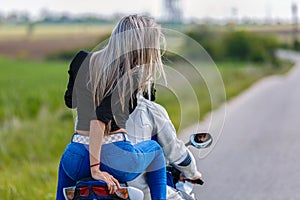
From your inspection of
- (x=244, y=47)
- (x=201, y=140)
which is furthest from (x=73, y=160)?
(x=244, y=47)

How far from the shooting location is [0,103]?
17.3 m

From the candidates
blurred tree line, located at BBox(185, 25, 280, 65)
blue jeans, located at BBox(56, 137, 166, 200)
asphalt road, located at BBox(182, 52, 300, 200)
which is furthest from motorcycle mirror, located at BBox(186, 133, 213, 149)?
blurred tree line, located at BBox(185, 25, 280, 65)

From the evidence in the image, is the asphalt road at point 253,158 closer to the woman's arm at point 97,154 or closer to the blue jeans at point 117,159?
the blue jeans at point 117,159

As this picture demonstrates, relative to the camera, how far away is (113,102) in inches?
131

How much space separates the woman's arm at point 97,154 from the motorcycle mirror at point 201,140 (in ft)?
1.57

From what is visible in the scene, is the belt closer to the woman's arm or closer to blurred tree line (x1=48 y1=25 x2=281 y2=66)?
the woman's arm

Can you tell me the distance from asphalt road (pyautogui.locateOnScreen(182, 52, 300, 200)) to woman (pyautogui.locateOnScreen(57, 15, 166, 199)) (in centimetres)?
51

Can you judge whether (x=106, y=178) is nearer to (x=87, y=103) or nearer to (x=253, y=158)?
(x=87, y=103)

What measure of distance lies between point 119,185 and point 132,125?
0.30 m

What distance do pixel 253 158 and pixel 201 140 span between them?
523 cm

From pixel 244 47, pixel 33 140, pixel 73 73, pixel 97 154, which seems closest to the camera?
pixel 97 154

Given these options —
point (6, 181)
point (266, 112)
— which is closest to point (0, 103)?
point (266, 112)

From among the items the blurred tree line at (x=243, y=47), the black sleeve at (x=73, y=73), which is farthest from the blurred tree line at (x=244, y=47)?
the black sleeve at (x=73, y=73)

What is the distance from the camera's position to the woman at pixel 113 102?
3.33m
